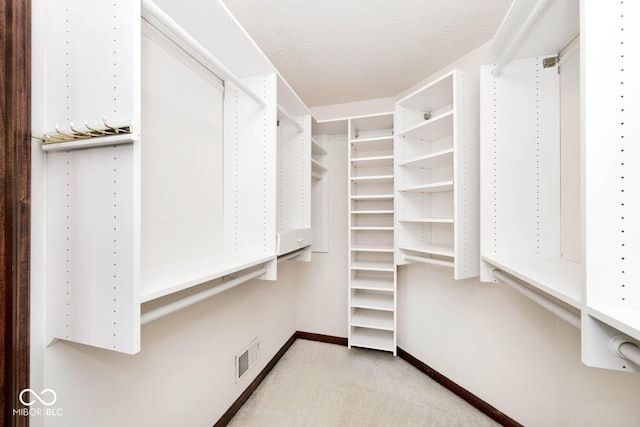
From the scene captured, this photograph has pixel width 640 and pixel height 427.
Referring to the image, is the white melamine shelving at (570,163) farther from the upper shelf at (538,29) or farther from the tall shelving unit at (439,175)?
the tall shelving unit at (439,175)

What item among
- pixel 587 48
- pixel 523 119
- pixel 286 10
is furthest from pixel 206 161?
pixel 523 119

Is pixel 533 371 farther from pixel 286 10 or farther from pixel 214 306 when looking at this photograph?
pixel 286 10

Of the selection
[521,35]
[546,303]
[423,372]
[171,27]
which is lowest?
[423,372]

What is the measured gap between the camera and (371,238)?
8.66ft

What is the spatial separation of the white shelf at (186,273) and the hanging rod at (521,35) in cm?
153

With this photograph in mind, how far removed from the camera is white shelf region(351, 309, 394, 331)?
7.47ft

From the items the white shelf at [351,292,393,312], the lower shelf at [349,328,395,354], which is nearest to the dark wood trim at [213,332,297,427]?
the lower shelf at [349,328,395,354]

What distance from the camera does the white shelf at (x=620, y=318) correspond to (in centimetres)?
54

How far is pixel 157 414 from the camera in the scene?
3.76 ft

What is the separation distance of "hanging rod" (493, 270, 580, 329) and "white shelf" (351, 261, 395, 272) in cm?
99

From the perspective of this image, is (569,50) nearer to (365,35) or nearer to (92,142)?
(365,35)

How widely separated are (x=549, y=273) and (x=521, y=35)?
97 cm

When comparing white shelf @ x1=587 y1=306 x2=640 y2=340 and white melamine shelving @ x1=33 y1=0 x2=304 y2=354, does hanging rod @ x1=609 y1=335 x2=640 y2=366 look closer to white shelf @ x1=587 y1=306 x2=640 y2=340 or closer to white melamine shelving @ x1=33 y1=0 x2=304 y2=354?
white shelf @ x1=587 y1=306 x2=640 y2=340

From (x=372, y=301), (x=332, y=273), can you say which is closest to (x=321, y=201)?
(x=332, y=273)
